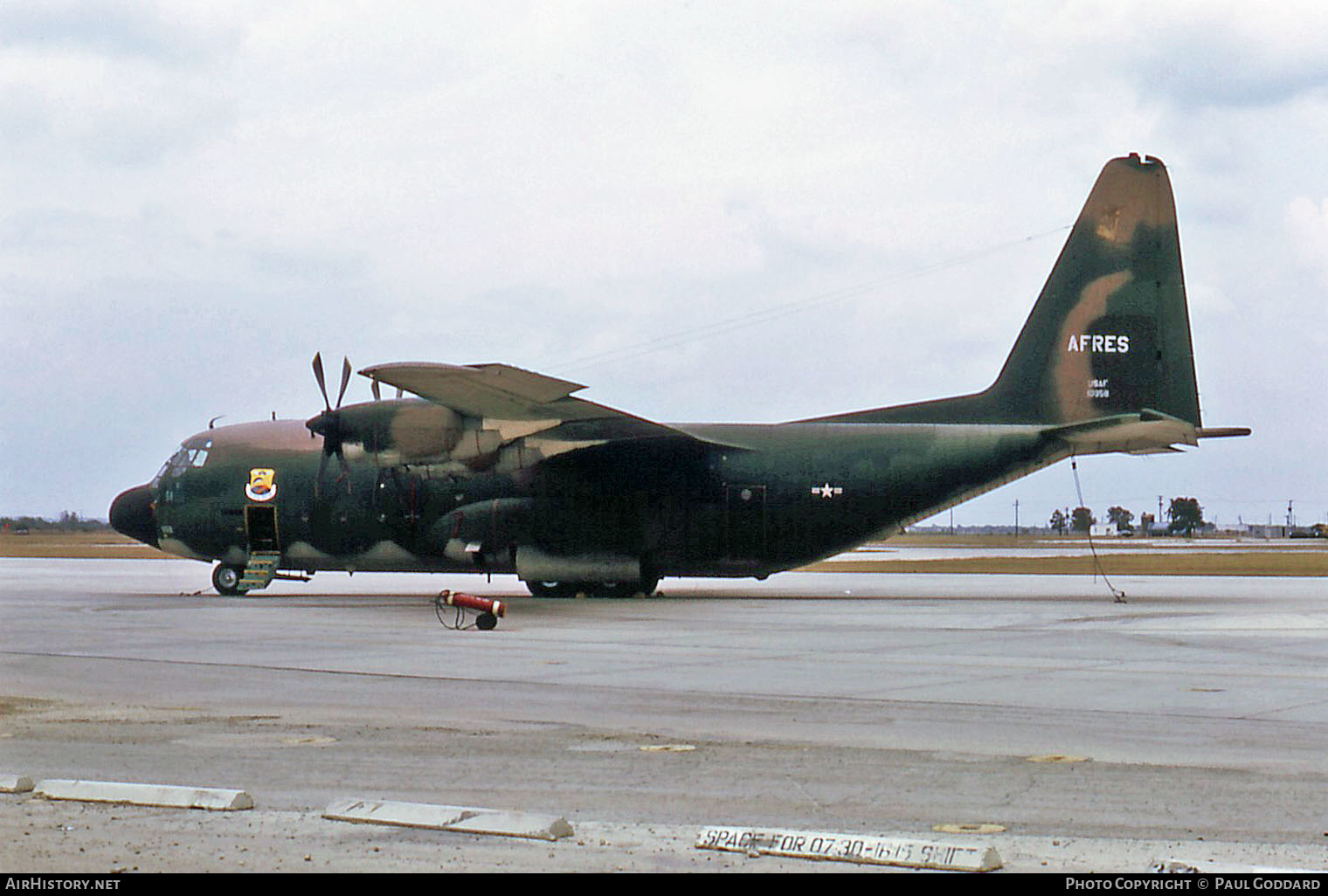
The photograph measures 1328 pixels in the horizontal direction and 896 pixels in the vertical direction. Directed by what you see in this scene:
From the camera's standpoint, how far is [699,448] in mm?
31688

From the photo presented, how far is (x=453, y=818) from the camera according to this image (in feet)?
26.5

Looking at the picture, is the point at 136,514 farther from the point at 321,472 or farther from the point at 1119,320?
the point at 1119,320

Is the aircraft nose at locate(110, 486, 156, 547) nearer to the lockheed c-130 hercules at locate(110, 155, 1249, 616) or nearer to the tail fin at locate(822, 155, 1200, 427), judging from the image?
the lockheed c-130 hercules at locate(110, 155, 1249, 616)

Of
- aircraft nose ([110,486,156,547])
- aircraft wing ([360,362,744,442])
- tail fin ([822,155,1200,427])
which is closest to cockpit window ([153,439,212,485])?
aircraft nose ([110,486,156,547])

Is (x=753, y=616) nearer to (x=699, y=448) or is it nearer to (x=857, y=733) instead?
(x=699, y=448)

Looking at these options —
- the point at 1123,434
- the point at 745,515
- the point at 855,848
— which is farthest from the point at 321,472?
the point at 855,848

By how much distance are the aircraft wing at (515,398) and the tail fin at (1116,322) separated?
813cm

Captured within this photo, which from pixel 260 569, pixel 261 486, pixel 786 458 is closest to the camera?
pixel 786 458

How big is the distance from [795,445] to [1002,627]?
8721 millimetres

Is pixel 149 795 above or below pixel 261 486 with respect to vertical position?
below

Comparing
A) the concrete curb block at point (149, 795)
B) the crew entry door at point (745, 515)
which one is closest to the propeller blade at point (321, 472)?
the crew entry door at point (745, 515)

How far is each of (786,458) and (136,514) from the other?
17103 millimetres

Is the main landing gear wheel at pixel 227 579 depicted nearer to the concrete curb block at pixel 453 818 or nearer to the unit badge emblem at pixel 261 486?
the unit badge emblem at pixel 261 486

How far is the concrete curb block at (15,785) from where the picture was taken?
9078 millimetres
